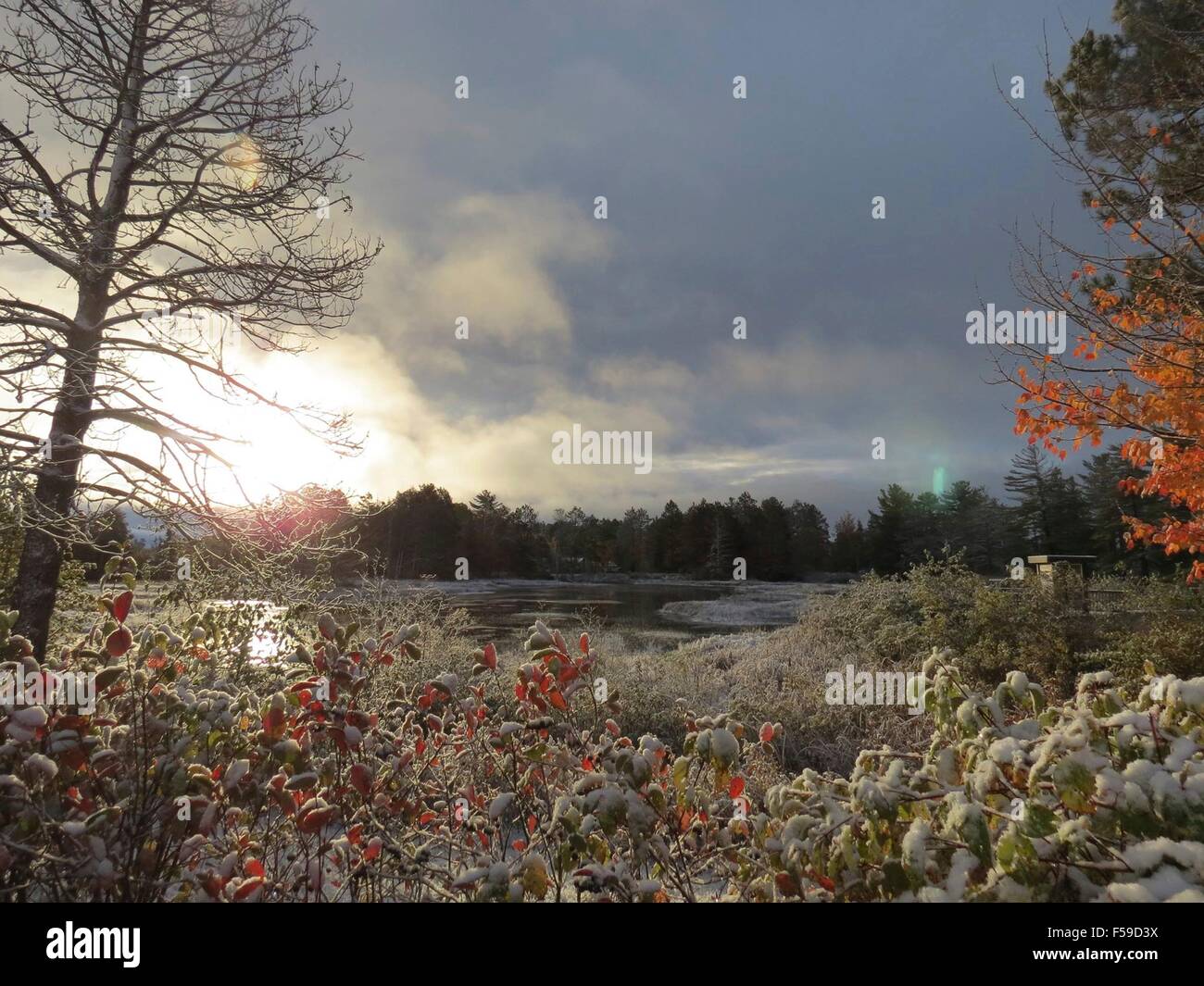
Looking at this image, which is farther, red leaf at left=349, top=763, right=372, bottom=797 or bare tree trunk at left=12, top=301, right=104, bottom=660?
bare tree trunk at left=12, top=301, right=104, bottom=660

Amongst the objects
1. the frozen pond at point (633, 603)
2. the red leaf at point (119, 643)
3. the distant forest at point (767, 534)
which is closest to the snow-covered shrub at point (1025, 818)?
the red leaf at point (119, 643)

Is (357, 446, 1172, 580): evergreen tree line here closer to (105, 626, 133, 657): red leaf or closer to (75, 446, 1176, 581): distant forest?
(75, 446, 1176, 581): distant forest

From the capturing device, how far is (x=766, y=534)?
157 feet

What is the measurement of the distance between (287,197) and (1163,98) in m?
10.1

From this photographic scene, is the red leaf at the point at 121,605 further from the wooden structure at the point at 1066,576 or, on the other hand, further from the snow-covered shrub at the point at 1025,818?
the wooden structure at the point at 1066,576

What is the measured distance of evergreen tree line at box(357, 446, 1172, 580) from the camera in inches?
1647

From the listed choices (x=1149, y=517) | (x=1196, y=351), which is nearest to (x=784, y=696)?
(x=1196, y=351)

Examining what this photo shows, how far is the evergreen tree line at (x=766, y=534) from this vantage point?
41.8 metres

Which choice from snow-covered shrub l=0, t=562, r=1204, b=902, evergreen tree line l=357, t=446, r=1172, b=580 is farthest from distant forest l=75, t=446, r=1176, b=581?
snow-covered shrub l=0, t=562, r=1204, b=902

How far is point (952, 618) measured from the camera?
12.0 m

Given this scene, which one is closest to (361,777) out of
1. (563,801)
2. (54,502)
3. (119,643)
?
(563,801)

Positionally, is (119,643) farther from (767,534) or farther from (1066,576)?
(767,534)
